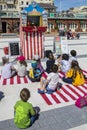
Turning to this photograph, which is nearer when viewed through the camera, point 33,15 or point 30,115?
point 30,115

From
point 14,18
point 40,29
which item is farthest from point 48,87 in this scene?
point 14,18

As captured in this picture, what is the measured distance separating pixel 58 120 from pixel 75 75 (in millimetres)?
2717

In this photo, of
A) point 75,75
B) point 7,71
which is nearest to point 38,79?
point 7,71

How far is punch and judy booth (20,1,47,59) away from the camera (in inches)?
529

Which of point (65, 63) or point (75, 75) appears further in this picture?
point (65, 63)

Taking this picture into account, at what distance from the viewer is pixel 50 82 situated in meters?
7.85

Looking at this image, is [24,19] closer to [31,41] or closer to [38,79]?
[31,41]

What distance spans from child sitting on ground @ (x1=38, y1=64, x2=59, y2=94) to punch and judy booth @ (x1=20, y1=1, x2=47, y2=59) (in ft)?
19.7

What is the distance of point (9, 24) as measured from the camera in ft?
166

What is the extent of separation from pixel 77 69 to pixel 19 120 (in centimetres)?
341

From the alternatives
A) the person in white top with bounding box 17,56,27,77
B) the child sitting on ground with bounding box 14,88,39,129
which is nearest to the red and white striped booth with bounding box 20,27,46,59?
the person in white top with bounding box 17,56,27,77

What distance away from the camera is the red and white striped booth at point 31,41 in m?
13.7

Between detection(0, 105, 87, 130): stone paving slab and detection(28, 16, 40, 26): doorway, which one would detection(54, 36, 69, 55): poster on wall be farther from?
detection(0, 105, 87, 130): stone paving slab

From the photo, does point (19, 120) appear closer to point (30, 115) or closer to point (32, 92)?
point (30, 115)
